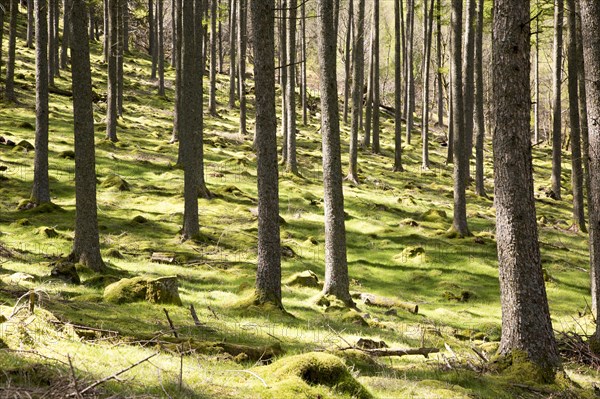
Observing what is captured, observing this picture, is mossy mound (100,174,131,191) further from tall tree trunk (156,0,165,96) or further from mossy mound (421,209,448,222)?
tall tree trunk (156,0,165,96)

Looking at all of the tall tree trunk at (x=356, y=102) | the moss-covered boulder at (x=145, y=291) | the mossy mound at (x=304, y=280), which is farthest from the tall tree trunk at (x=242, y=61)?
the moss-covered boulder at (x=145, y=291)

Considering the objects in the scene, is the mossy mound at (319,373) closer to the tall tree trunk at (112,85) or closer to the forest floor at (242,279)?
the forest floor at (242,279)

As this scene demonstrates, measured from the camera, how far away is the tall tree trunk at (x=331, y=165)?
1333 centimetres

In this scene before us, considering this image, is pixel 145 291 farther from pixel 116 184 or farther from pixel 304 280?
pixel 116 184

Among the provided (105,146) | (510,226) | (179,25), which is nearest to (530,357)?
(510,226)

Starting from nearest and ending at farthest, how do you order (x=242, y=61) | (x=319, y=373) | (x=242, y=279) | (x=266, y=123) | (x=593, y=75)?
(x=319, y=373) < (x=593, y=75) < (x=266, y=123) < (x=242, y=279) < (x=242, y=61)

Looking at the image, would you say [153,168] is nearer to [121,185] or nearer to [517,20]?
[121,185]

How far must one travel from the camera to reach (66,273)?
1227 centimetres

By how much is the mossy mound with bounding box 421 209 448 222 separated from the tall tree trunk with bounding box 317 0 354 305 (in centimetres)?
1151

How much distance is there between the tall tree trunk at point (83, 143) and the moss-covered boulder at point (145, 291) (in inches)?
98.0

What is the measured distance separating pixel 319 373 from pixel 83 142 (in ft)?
28.6

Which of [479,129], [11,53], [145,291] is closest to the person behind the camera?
[145,291]

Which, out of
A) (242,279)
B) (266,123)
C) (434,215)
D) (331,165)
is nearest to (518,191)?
(266,123)

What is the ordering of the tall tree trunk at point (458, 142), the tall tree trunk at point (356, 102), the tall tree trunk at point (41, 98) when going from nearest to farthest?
the tall tree trunk at point (41, 98) < the tall tree trunk at point (458, 142) < the tall tree trunk at point (356, 102)
